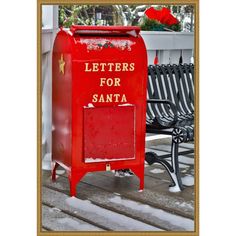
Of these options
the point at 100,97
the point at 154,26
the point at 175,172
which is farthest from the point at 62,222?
the point at 154,26

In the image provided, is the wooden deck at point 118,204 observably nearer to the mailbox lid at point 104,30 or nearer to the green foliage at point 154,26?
the green foliage at point 154,26

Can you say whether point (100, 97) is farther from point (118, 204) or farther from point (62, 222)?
point (62, 222)

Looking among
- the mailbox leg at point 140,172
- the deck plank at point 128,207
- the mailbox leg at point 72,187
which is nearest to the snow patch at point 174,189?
the mailbox leg at point 140,172

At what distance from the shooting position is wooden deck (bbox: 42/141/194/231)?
11.3 ft

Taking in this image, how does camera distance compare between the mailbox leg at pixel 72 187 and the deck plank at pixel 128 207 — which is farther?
the mailbox leg at pixel 72 187

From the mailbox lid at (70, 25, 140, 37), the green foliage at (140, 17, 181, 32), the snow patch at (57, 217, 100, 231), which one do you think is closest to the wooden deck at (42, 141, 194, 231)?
the snow patch at (57, 217, 100, 231)

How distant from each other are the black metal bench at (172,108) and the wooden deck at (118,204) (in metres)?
0.22

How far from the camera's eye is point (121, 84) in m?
3.85

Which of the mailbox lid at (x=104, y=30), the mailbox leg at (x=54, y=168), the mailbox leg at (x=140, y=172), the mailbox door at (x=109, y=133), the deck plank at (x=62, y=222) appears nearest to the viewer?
the deck plank at (x=62, y=222)

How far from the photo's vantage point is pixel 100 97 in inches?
150

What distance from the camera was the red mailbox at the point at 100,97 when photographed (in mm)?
3756

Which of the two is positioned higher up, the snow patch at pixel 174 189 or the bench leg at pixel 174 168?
the bench leg at pixel 174 168

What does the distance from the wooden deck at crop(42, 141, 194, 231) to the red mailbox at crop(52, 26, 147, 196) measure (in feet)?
0.63

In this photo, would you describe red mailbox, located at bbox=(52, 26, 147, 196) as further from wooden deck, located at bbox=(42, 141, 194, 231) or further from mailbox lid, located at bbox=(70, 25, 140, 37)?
wooden deck, located at bbox=(42, 141, 194, 231)
